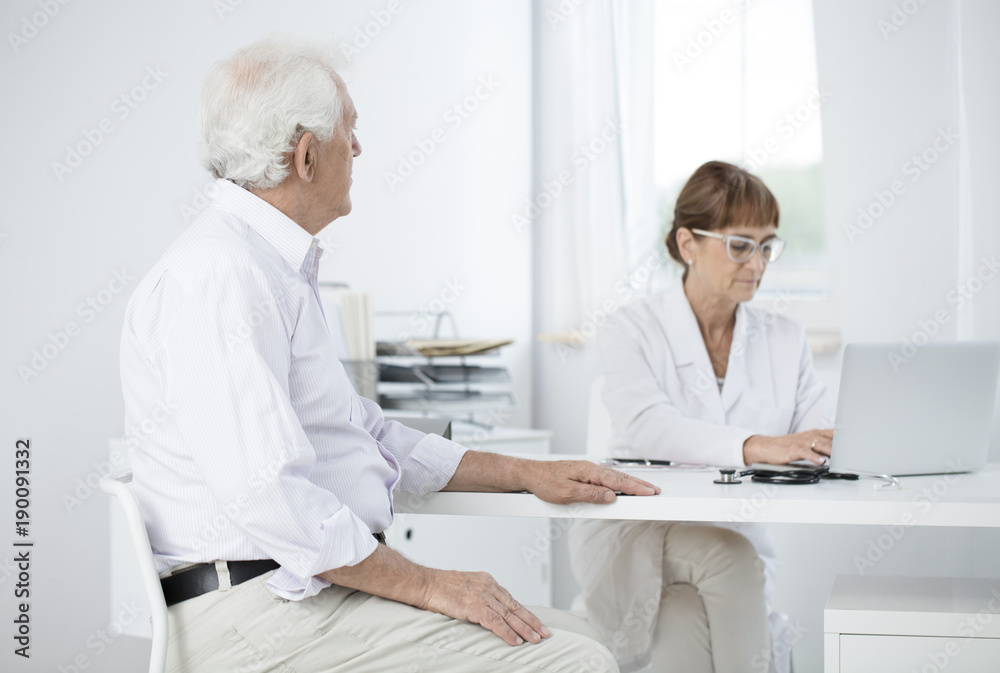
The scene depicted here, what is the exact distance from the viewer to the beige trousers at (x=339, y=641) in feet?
4.16

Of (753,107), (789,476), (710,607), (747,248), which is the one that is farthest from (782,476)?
(753,107)

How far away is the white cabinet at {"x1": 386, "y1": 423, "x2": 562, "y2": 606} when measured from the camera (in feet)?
8.54

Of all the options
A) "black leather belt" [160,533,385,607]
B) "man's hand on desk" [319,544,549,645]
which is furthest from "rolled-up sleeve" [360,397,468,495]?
"black leather belt" [160,533,385,607]

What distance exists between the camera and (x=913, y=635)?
1.39 meters

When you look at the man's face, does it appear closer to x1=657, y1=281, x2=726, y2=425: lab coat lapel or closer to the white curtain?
x1=657, y1=281, x2=726, y2=425: lab coat lapel

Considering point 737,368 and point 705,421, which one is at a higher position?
point 737,368

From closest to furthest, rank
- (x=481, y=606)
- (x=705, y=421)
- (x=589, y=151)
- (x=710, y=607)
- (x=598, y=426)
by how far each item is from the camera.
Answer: (x=481, y=606) < (x=710, y=607) < (x=705, y=421) < (x=598, y=426) < (x=589, y=151)

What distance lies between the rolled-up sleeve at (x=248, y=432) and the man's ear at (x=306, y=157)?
0.26m

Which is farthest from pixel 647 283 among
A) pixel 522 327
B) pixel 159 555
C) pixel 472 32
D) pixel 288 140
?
pixel 159 555

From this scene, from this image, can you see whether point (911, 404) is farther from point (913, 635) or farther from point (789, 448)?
point (913, 635)

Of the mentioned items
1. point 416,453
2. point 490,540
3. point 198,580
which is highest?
point 416,453

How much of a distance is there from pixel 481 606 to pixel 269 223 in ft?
2.16

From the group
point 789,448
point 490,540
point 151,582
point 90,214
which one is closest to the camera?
point 151,582

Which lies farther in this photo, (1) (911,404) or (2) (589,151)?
(2) (589,151)
